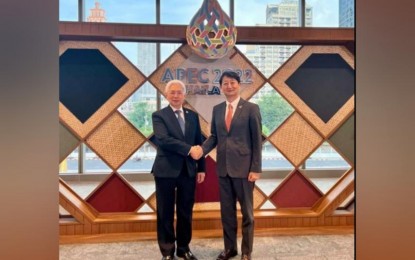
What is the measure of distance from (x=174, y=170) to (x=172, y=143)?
234mm

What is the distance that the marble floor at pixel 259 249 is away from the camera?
10.3ft

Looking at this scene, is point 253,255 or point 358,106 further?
→ point 253,255

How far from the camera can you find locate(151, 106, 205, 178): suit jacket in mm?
2875

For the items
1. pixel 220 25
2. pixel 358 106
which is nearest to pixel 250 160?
pixel 220 25

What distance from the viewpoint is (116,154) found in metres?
3.74

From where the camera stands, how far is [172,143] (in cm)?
286

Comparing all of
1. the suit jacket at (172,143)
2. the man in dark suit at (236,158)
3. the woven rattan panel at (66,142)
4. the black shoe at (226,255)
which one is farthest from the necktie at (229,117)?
the woven rattan panel at (66,142)

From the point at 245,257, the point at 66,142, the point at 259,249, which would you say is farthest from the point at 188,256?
the point at 66,142

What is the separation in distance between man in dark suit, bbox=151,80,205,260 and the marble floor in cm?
28
